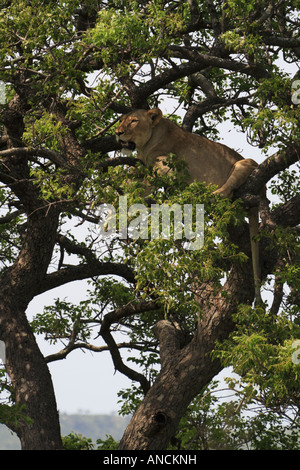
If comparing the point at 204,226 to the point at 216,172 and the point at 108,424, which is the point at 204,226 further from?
the point at 108,424

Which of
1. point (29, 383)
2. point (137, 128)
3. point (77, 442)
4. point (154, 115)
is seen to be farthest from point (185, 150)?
point (77, 442)

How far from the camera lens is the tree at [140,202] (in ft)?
25.1

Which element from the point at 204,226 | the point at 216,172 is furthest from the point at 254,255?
the point at 204,226

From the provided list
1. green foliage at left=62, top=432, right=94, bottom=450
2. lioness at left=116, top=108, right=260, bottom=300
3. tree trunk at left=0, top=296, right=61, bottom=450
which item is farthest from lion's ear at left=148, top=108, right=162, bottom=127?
green foliage at left=62, top=432, right=94, bottom=450

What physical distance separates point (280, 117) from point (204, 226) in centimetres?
172

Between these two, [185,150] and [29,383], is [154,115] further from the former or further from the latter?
[29,383]

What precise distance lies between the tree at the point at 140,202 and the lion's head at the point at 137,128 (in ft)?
1.26

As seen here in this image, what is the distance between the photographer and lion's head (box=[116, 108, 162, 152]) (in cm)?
898

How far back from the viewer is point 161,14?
28.2 feet

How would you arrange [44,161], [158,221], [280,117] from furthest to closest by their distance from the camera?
[44,161], [280,117], [158,221]

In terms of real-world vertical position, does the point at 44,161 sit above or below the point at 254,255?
Answer: above

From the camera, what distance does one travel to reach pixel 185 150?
9.27 metres

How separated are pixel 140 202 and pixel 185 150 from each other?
5.92 ft

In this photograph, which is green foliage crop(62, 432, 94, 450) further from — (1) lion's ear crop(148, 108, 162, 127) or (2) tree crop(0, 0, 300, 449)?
(1) lion's ear crop(148, 108, 162, 127)
